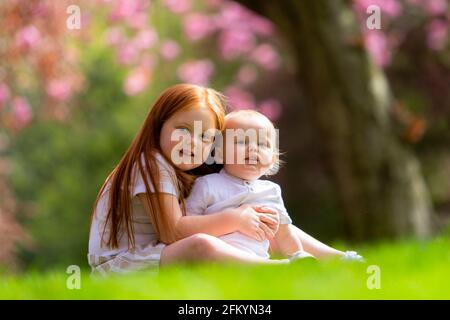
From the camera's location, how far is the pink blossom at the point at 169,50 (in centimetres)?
1280

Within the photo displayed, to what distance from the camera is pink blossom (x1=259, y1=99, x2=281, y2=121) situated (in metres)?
11.8

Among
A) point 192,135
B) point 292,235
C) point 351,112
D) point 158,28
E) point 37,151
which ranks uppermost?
point 158,28

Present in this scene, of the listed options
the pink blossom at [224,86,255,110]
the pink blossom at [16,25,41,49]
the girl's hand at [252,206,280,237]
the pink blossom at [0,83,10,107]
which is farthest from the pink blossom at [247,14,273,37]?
the girl's hand at [252,206,280,237]

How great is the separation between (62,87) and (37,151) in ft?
11.6

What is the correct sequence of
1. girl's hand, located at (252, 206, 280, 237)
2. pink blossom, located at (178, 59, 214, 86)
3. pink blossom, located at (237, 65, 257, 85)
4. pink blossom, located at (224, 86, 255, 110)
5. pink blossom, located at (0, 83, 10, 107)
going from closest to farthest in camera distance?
girl's hand, located at (252, 206, 280, 237) < pink blossom, located at (0, 83, 10, 107) < pink blossom, located at (224, 86, 255, 110) < pink blossom, located at (178, 59, 214, 86) < pink blossom, located at (237, 65, 257, 85)

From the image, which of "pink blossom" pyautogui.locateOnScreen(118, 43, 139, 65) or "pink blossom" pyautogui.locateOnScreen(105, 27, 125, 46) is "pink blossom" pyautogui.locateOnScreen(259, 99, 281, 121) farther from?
"pink blossom" pyautogui.locateOnScreen(105, 27, 125, 46)

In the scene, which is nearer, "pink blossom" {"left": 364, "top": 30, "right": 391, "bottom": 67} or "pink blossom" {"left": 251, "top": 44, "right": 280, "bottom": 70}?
"pink blossom" {"left": 364, "top": 30, "right": 391, "bottom": 67}

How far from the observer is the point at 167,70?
44.6 ft

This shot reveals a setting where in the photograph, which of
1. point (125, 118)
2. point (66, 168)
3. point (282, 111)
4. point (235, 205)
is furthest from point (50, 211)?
point (235, 205)

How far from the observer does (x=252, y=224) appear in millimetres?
3098

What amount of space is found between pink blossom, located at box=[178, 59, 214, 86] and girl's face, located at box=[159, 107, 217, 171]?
29.7 feet

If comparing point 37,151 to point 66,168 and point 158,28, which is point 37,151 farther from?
point 158,28

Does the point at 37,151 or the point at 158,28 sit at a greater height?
the point at 158,28
